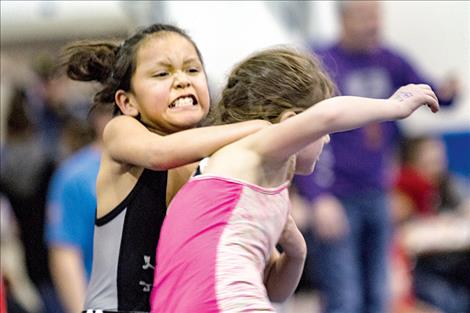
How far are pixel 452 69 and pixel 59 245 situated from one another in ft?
12.1

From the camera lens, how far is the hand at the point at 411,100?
3367 mm

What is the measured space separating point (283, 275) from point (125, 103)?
26.5 inches

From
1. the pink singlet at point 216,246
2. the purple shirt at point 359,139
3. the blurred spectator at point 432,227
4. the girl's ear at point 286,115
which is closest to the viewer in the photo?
the pink singlet at point 216,246

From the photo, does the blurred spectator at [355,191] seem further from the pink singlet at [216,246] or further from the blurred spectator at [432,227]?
the pink singlet at [216,246]

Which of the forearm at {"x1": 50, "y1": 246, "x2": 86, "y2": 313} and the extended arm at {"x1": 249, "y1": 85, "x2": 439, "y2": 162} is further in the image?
the forearm at {"x1": 50, "y1": 246, "x2": 86, "y2": 313}

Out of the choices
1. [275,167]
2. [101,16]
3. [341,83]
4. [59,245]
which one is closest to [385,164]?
[341,83]

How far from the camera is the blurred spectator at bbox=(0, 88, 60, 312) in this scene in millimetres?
6172

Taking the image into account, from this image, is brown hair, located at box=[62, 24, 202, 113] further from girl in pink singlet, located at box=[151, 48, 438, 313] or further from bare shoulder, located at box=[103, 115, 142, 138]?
girl in pink singlet, located at box=[151, 48, 438, 313]

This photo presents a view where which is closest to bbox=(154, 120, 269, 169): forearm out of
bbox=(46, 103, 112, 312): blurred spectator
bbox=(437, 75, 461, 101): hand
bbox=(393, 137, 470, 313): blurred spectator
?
bbox=(46, 103, 112, 312): blurred spectator

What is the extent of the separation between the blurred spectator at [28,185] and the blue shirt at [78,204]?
0.47 metres

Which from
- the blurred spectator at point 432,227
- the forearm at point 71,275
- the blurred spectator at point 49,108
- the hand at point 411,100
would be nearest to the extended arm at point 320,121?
the hand at point 411,100

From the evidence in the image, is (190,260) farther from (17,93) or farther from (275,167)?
(17,93)

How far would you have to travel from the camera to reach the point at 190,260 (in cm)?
332

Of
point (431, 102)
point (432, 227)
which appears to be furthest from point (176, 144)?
point (432, 227)
